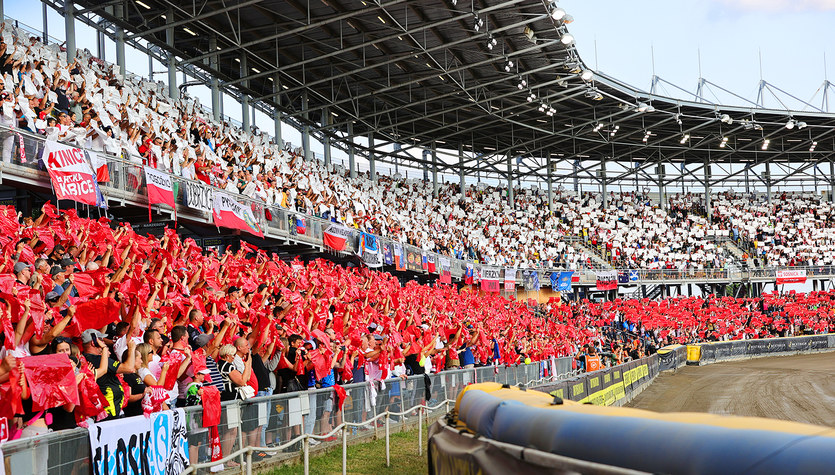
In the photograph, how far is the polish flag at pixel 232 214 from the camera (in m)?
18.3

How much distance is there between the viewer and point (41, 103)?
1454 cm

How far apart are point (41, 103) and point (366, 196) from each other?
21136mm

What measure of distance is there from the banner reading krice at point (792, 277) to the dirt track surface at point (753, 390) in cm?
1622

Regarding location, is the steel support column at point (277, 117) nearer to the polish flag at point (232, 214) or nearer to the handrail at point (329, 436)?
the polish flag at point (232, 214)

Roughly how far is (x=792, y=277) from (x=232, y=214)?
4476 centimetres

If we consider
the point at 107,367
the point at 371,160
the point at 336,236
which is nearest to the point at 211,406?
the point at 107,367

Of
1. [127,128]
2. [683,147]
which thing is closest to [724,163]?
[683,147]

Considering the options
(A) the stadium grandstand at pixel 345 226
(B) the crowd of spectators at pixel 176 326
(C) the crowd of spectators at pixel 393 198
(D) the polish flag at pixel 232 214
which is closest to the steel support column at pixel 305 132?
(A) the stadium grandstand at pixel 345 226

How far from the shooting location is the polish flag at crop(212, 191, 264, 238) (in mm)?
18344

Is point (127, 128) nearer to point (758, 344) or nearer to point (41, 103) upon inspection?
point (41, 103)

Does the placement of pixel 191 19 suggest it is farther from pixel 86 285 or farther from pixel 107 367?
pixel 107 367

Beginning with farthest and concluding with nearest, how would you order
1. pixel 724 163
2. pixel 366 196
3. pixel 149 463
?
pixel 724 163 < pixel 366 196 < pixel 149 463

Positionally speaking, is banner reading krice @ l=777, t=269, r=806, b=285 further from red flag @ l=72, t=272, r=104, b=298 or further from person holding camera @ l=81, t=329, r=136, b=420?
person holding camera @ l=81, t=329, r=136, b=420

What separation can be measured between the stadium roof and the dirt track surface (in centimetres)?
1433
